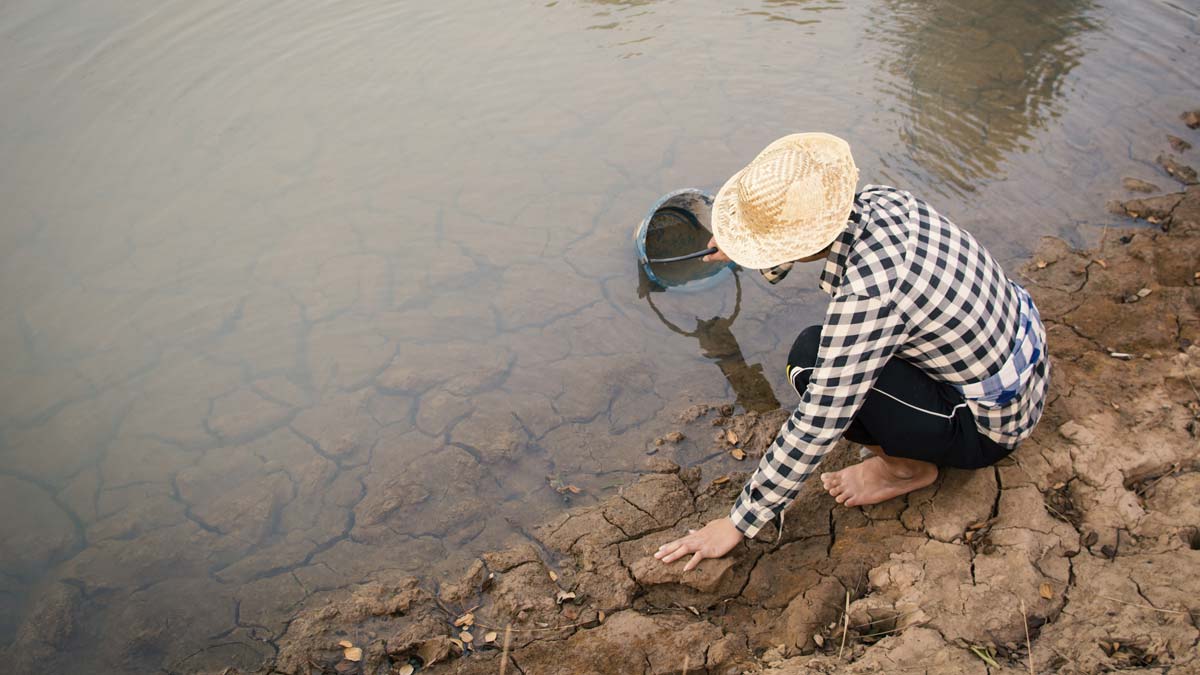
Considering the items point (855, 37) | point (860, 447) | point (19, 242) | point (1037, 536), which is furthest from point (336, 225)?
point (855, 37)

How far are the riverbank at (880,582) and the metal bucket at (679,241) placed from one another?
1.20 metres

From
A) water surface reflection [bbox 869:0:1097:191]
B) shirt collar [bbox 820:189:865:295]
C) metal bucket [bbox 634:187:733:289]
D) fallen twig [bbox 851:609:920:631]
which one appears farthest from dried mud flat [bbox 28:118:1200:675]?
water surface reflection [bbox 869:0:1097:191]

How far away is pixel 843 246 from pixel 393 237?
2.94 meters

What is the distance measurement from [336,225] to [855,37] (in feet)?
13.7

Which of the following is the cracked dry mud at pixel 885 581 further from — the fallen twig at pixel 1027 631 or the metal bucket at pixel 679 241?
the metal bucket at pixel 679 241

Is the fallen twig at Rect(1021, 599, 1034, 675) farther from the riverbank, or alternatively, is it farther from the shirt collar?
the shirt collar

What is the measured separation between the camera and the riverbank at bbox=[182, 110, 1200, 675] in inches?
85.7

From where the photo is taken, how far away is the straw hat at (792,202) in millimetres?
2043

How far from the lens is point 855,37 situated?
6094 millimetres

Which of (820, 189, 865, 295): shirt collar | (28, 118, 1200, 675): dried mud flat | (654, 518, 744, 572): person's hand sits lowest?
(28, 118, 1200, 675): dried mud flat

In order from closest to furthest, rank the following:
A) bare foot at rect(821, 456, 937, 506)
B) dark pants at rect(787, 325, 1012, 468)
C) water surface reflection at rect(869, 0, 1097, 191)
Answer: dark pants at rect(787, 325, 1012, 468) → bare foot at rect(821, 456, 937, 506) → water surface reflection at rect(869, 0, 1097, 191)

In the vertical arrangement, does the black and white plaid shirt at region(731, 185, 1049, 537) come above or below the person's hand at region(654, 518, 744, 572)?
above

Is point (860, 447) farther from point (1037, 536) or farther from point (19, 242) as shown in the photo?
point (19, 242)

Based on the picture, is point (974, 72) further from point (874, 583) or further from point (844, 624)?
point (844, 624)
